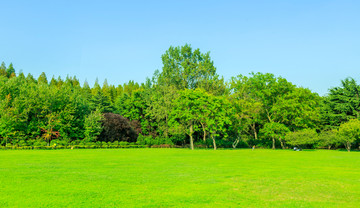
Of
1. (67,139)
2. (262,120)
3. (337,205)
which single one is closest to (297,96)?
(262,120)

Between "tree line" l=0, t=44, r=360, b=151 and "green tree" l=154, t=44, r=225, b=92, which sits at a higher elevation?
"green tree" l=154, t=44, r=225, b=92

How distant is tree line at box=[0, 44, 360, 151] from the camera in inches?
2040

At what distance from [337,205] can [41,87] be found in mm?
61365

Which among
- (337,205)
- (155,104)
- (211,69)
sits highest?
(211,69)

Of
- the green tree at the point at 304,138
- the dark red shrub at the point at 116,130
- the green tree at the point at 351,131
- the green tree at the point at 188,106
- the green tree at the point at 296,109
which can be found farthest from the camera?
the dark red shrub at the point at 116,130

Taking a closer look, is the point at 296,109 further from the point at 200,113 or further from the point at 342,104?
the point at 200,113

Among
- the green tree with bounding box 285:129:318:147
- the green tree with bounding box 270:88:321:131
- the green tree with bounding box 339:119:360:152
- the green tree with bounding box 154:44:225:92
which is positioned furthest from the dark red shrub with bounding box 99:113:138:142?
the green tree with bounding box 339:119:360:152

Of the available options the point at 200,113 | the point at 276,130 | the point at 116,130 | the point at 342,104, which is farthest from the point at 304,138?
the point at 116,130

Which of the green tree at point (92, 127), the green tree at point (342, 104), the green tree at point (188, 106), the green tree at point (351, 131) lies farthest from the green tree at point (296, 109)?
the green tree at point (92, 127)

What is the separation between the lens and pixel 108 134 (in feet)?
199

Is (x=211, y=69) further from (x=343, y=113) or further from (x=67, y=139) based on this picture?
(x=67, y=139)

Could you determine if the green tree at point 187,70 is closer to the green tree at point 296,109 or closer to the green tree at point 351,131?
the green tree at point 296,109

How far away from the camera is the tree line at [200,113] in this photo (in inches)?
2040

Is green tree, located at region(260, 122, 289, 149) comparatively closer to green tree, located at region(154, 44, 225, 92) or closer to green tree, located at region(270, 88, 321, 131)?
green tree, located at region(270, 88, 321, 131)
